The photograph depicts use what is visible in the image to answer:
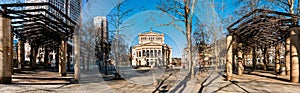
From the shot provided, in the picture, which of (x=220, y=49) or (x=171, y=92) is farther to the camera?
(x=220, y=49)

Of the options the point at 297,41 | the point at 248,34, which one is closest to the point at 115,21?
the point at 297,41

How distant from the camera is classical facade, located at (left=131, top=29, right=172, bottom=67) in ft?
32.3

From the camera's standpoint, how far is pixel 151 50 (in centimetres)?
1165

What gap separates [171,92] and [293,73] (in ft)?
32.2

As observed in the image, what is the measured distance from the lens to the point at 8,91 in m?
9.84

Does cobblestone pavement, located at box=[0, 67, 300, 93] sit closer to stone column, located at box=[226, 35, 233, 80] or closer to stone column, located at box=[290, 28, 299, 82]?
stone column, located at box=[290, 28, 299, 82]

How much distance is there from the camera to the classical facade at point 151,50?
9852 millimetres

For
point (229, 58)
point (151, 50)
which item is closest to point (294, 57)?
point (229, 58)

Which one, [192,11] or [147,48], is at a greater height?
[192,11]

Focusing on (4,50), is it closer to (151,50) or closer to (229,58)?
(151,50)

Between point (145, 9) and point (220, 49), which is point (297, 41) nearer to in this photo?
point (145, 9)

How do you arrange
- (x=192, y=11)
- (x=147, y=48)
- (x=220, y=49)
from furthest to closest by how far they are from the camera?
1. (x=220, y=49)
2. (x=192, y=11)
3. (x=147, y=48)

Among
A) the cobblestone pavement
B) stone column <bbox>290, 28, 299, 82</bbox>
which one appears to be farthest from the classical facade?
stone column <bbox>290, 28, 299, 82</bbox>

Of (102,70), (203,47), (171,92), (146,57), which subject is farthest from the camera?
(203,47)
